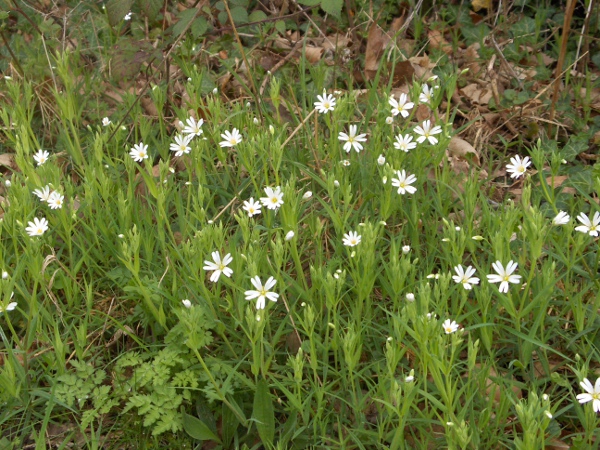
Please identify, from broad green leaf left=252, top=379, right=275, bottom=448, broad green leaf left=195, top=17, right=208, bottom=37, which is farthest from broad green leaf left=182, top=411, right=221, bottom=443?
broad green leaf left=195, top=17, right=208, bottom=37

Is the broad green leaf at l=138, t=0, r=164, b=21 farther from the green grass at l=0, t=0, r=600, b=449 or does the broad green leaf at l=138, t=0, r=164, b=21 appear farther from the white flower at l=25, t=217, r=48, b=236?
the white flower at l=25, t=217, r=48, b=236

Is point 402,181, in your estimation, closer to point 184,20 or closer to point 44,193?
point 184,20

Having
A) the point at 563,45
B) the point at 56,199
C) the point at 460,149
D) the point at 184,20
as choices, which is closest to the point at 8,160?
the point at 56,199

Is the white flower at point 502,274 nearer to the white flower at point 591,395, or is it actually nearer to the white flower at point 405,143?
the white flower at point 591,395

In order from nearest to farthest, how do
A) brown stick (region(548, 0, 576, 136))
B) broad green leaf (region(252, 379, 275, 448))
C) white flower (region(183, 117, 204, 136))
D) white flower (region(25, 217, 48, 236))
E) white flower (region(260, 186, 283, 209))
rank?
broad green leaf (region(252, 379, 275, 448)), white flower (region(260, 186, 283, 209)), white flower (region(25, 217, 48, 236)), white flower (region(183, 117, 204, 136)), brown stick (region(548, 0, 576, 136))

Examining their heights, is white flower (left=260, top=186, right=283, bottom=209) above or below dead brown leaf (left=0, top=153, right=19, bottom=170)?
below

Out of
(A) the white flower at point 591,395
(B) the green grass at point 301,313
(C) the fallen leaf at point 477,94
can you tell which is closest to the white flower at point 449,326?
(B) the green grass at point 301,313

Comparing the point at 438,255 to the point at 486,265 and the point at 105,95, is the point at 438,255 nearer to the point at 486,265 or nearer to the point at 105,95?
the point at 486,265
